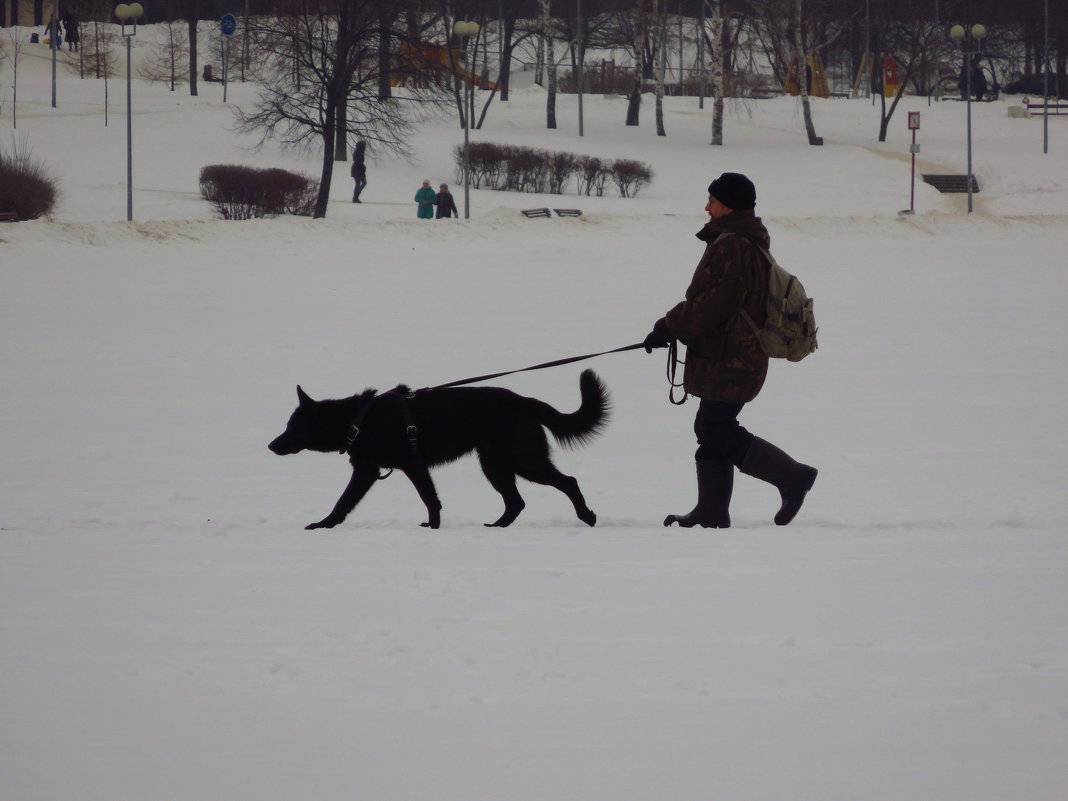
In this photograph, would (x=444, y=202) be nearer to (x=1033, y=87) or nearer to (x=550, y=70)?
(x=550, y=70)

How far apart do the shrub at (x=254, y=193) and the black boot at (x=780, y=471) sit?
68.0 feet

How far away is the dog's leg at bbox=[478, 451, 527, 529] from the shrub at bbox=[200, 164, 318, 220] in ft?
65.2

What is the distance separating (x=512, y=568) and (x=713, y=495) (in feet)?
3.97

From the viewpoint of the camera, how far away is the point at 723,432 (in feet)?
16.4

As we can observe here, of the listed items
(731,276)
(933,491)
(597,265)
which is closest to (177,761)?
(731,276)

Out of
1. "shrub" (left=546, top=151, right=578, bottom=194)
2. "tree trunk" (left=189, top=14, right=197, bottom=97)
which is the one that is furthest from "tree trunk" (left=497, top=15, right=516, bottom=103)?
"shrub" (left=546, top=151, right=578, bottom=194)

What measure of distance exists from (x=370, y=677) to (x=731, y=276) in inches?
91.8

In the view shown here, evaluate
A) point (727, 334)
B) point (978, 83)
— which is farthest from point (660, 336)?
point (978, 83)

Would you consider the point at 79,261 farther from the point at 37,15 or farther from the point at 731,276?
the point at 37,15

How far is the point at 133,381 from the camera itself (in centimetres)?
1068

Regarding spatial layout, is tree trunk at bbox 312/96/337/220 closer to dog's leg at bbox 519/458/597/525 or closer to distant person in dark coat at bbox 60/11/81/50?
dog's leg at bbox 519/458/597/525

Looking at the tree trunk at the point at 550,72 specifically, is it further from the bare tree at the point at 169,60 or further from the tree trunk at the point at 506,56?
the bare tree at the point at 169,60

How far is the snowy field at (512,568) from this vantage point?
2.78 meters

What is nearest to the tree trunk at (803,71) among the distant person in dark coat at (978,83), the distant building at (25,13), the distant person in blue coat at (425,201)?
the distant person in dark coat at (978,83)
